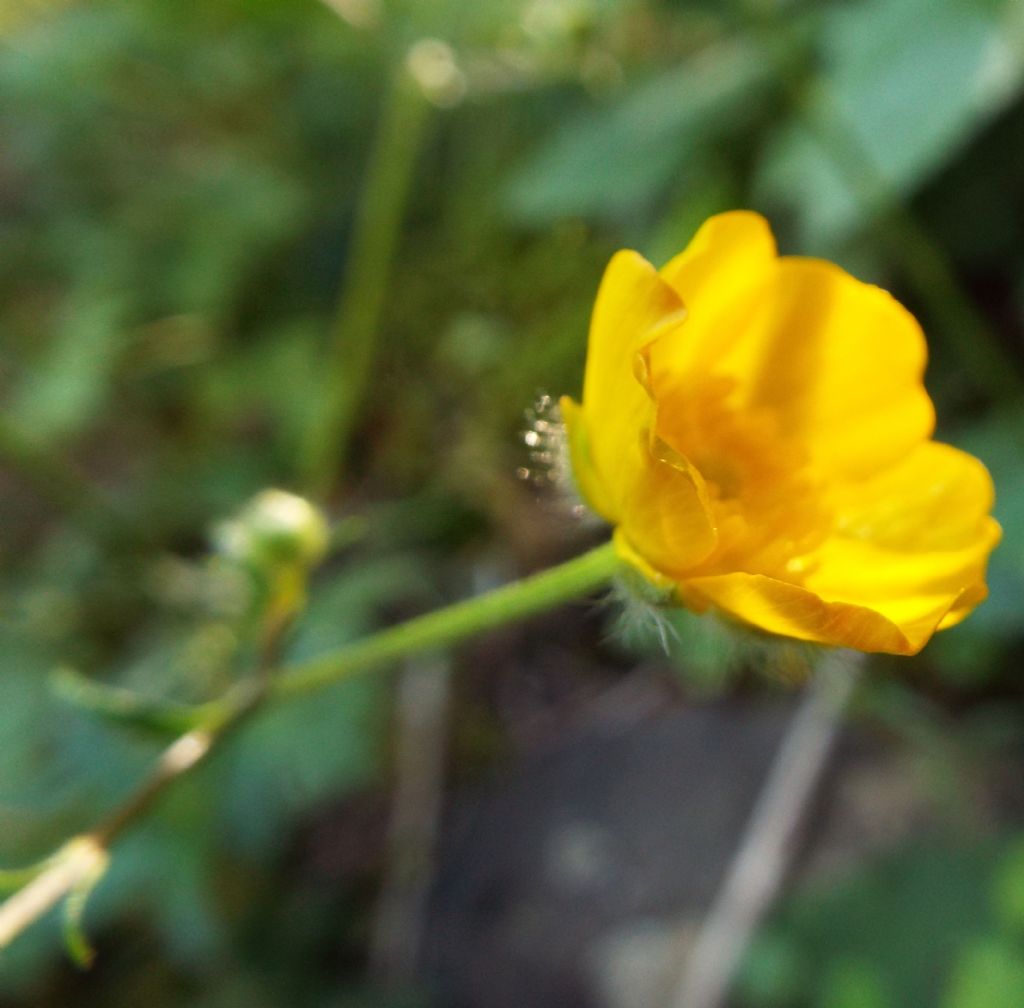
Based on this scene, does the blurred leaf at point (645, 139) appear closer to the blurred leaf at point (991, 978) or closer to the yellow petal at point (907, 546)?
the yellow petal at point (907, 546)

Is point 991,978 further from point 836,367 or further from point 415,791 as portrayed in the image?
point 415,791

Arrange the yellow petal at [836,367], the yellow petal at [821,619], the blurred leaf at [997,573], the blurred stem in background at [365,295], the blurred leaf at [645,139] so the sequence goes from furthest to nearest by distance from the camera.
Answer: the blurred stem in background at [365,295] → the blurred leaf at [645,139] → the blurred leaf at [997,573] → the yellow petal at [836,367] → the yellow petal at [821,619]

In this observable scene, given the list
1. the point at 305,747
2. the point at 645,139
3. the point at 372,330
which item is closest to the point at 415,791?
the point at 305,747

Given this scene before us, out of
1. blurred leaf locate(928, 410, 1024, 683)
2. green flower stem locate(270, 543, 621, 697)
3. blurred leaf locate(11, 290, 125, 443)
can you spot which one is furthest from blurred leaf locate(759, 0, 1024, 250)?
blurred leaf locate(11, 290, 125, 443)

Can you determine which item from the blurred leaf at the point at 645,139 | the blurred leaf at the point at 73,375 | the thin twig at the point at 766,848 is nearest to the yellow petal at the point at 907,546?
the thin twig at the point at 766,848

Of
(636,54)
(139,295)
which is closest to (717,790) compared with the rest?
(636,54)

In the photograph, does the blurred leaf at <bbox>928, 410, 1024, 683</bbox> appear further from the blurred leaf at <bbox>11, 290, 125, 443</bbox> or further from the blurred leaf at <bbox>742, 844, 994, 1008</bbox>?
the blurred leaf at <bbox>11, 290, 125, 443</bbox>
